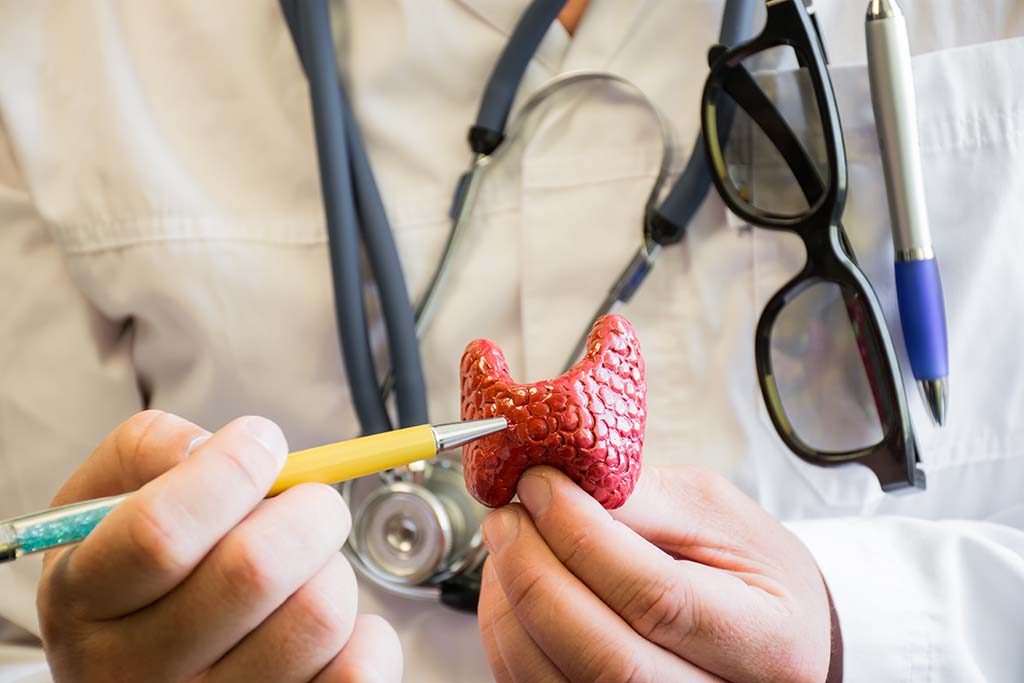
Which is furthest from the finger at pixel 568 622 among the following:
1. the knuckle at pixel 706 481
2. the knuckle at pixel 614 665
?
the knuckle at pixel 706 481

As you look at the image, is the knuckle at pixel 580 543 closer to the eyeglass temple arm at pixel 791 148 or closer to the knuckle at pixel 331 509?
the knuckle at pixel 331 509

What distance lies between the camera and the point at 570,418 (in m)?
0.48

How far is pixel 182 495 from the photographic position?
1.36 feet

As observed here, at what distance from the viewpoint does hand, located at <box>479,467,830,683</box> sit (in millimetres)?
478

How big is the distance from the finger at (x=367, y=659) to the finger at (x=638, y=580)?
103 millimetres

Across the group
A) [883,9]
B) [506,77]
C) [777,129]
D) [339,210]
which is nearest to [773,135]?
[777,129]

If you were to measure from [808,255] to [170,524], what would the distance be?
0.45m

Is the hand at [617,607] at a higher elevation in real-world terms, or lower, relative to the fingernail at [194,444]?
lower

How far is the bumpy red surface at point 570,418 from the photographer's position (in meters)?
0.48

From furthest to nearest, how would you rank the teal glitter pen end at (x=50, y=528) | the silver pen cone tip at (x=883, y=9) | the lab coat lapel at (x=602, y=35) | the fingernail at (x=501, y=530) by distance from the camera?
the lab coat lapel at (x=602, y=35) < the silver pen cone tip at (x=883, y=9) < the fingernail at (x=501, y=530) < the teal glitter pen end at (x=50, y=528)

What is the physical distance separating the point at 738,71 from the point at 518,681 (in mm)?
441

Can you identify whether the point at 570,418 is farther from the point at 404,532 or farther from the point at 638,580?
the point at 404,532

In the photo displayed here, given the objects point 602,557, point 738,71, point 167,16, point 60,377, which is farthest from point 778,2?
point 60,377

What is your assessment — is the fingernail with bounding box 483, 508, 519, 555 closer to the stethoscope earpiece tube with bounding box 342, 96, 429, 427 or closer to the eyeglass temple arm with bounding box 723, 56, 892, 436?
the stethoscope earpiece tube with bounding box 342, 96, 429, 427
